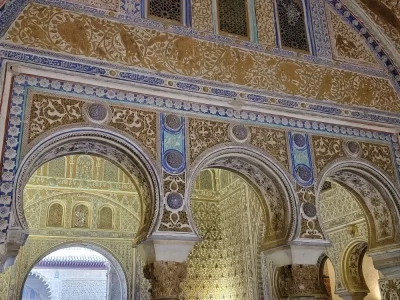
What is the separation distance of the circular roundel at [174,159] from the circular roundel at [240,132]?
0.85 metres

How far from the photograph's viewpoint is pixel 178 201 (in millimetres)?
5578

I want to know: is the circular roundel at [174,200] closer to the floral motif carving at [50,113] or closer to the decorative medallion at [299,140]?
the floral motif carving at [50,113]

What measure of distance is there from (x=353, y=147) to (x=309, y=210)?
1.34m

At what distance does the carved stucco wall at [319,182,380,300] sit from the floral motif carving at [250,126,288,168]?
3066mm

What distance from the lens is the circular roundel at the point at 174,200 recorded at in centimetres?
554

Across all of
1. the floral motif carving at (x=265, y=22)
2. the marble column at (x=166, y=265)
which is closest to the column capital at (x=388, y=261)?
the marble column at (x=166, y=265)

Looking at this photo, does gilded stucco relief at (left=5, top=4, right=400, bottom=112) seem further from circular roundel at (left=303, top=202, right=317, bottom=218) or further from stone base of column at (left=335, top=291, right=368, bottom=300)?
stone base of column at (left=335, top=291, right=368, bottom=300)

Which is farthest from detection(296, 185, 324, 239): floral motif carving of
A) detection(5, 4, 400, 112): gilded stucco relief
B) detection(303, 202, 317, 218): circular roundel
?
detection(5, 4, 400, 112): gilded stucco relief

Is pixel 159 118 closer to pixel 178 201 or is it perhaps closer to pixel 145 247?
pixel 178 201

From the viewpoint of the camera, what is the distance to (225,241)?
→ 11320 millimetres

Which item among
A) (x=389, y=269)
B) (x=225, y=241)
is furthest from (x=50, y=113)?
(x=225, y=241)

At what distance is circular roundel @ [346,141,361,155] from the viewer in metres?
6.89

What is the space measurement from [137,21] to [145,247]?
2.91 m

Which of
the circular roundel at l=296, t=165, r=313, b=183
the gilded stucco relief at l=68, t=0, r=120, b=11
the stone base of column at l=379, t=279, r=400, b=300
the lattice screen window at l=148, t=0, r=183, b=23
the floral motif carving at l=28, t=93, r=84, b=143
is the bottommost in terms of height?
the stone base of column at l=379, t=279, r=400, b=300
